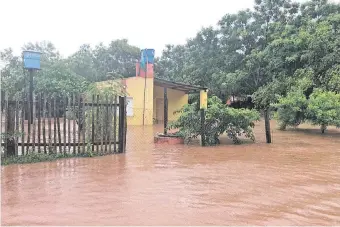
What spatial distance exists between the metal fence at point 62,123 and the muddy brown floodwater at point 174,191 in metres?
0.63

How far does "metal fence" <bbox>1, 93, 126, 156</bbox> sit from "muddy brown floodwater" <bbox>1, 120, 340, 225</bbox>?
24.7 inches

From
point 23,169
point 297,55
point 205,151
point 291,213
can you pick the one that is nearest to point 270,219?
point 291,213

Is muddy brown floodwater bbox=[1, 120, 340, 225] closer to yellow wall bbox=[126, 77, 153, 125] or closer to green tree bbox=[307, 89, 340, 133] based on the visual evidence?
green tree bbox=[307, 89, 340, 133]

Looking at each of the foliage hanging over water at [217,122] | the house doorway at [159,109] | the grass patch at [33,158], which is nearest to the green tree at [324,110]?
the foliage hanging over water at [217,122]

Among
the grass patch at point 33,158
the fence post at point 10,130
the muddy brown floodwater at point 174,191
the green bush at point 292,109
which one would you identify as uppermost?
the green bush at point 292,109

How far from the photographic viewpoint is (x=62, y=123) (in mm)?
9008

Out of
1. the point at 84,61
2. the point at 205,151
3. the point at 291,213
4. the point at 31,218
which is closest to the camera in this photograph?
the point at 31,218

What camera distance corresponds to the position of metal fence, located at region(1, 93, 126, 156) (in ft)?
26.4

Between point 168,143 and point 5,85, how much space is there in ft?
63.2

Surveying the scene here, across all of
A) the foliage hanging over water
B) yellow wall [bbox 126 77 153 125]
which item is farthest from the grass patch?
yellow wall [bbox 126 77 153 125]

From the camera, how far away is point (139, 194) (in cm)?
550

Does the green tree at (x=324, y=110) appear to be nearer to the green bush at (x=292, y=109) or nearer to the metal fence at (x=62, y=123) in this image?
the green bush at (x=292, y=109)

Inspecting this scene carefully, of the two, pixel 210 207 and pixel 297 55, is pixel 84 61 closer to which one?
pixel 297 55

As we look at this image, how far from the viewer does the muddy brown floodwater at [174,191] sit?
4418mm
